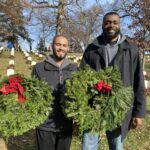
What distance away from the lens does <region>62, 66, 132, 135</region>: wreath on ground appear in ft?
13.7

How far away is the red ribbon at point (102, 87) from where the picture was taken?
4172 mm

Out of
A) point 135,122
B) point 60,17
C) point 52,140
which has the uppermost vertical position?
point 60,17

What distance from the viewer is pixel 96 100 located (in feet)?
13.8

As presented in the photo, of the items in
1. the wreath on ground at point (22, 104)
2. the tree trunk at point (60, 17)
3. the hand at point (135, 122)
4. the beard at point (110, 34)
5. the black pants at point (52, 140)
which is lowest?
the black pants at point (52, 140)

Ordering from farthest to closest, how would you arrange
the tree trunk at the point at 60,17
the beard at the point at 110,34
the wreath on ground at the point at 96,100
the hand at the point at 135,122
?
the tree trunk at the point at 60,17 < the hand at the point at 135,122 < the beard at the point at 110,34 < the wreath on ground at the point at 96,100

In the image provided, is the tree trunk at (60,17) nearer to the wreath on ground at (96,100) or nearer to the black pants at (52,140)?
Answer: the black pants at (52,140)

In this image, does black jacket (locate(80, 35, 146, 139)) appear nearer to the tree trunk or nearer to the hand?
the hand

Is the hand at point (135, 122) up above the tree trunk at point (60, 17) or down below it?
below

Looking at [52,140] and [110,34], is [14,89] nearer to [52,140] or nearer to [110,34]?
[52,140]

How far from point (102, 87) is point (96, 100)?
163mm

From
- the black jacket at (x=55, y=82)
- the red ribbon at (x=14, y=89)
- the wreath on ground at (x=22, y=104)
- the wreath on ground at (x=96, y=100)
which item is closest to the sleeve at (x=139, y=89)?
the wreath on ground at (x=96, y=100)

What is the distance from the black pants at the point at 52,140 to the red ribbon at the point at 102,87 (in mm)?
821

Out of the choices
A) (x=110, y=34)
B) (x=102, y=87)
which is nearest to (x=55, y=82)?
(x=102, y=87)

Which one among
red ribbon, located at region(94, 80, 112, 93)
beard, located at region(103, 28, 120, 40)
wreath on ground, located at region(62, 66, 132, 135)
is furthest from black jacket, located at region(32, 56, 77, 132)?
beard, located at region(103, 28, 120, 40)
